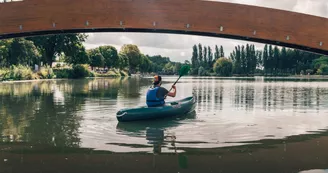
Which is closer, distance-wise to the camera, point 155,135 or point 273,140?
point 273,140

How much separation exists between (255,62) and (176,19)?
4843 inches

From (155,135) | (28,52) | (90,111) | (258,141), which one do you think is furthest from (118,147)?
(28,52)

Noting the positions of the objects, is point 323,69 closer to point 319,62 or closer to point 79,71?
point 319,62

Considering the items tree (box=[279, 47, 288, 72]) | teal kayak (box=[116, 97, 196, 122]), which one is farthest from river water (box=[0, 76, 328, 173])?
tree (box=[279, 47, 288, 72])

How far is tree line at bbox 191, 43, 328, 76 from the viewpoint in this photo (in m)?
118

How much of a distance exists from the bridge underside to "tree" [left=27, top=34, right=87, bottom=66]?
45607mm

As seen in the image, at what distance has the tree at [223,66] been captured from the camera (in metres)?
130

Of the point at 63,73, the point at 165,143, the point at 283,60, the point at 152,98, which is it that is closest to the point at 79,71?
the point at 63,73

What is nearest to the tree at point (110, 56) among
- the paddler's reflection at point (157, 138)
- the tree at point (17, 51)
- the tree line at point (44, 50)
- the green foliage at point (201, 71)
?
the tree line at point (44, 50)

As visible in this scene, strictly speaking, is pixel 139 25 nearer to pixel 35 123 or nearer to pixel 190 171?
pixel 35 123

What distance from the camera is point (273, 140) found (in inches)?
357

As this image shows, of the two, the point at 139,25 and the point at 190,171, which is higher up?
the point at 139,25

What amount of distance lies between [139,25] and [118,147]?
5498 mm

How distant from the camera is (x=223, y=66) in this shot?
13100cm
